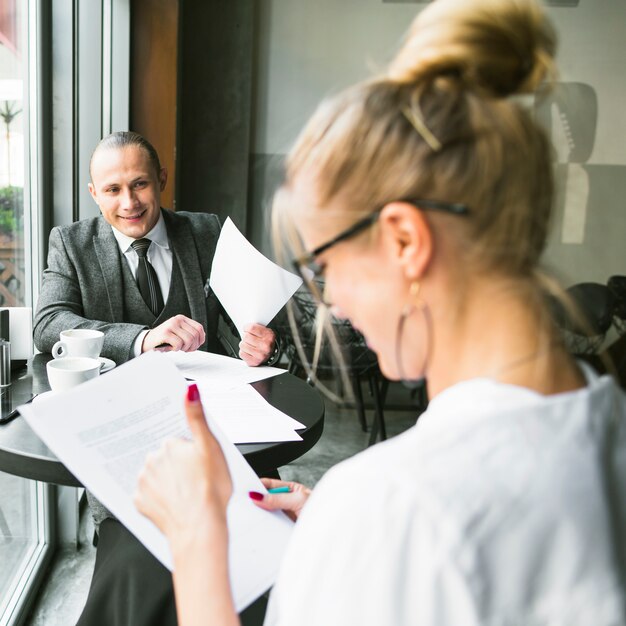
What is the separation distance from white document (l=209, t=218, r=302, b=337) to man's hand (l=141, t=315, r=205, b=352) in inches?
4.6

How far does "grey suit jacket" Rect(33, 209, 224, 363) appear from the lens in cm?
177

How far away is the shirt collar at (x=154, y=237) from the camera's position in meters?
2.03

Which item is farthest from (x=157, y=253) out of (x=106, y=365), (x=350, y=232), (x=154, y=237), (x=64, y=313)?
(x=350, y=232)

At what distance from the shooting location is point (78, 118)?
2504 mm

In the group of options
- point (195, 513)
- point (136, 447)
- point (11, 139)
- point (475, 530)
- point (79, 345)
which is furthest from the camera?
point (11, 139)

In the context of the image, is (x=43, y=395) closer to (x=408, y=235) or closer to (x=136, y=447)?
(x=136, y=447)

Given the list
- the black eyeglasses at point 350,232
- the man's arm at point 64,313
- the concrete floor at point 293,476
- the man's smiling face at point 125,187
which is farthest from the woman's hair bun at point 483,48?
the concrete floor at point 293,476

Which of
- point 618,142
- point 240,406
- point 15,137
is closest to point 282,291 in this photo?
point 240,406

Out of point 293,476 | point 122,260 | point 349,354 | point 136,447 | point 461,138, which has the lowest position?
point 293,476

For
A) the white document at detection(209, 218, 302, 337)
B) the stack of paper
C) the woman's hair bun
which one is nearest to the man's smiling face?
the white document at detection(209, 218, 302, 337)

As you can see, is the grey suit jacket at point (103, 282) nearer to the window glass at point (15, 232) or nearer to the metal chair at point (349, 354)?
the window glass at point (15, 232)

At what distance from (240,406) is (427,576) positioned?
917 millimetres

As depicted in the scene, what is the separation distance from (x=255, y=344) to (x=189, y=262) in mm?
547

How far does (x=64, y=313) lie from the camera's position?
1818 millimetres
